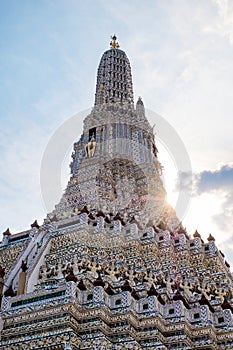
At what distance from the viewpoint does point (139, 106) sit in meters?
44.4

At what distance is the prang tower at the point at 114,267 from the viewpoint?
17297mm

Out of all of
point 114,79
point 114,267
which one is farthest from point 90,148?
point 114,267

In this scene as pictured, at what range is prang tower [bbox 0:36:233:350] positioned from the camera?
1730 centimetres

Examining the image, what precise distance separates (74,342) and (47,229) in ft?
32.3

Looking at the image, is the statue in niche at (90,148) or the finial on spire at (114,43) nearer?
the statue in niche at (90,148)

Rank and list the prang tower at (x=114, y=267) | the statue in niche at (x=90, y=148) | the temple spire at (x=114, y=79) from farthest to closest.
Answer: the temple spire at (x=114, y=79) → the statue in niche at (x=90, y=148) → the prang tower at (x=114, y=267)

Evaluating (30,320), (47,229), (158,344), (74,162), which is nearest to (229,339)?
(158,344)

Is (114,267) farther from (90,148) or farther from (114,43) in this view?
(114,43)

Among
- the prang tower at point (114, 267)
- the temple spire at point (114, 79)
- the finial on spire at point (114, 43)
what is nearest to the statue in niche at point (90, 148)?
the prang tower at point (114, 267)

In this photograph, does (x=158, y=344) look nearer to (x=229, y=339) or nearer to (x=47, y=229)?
(x=229, y=339)

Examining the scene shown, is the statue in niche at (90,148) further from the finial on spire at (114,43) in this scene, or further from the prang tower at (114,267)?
the finial on spire at (114,43)

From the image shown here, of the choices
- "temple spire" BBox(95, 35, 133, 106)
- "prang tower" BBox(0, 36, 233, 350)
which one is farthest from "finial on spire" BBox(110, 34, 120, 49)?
"prang tower" BBox(0, 36, 233, 350)

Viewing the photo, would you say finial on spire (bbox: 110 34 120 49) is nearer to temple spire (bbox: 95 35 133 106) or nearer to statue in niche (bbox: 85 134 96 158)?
temple spire (bbox: 95 35 133 106)

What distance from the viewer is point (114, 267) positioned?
23.2 meters
